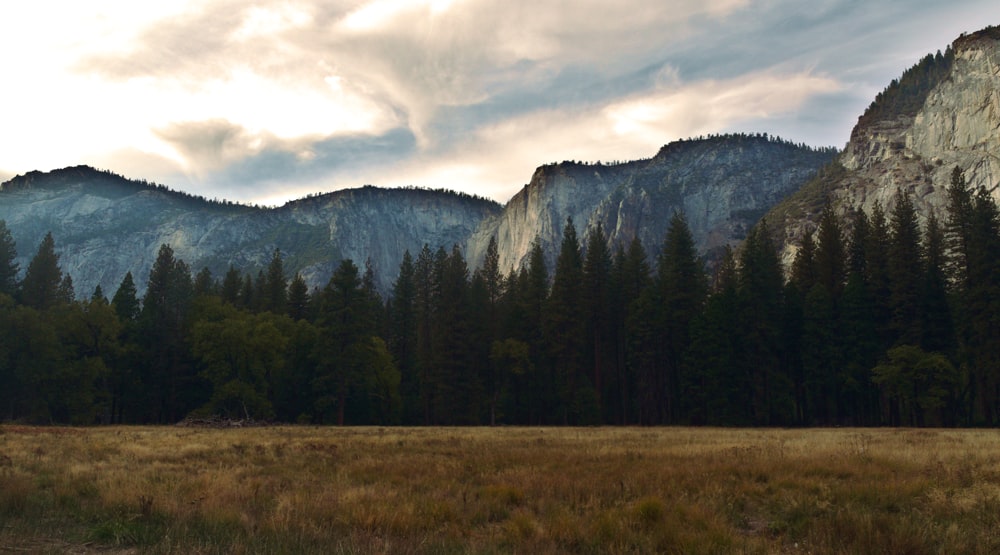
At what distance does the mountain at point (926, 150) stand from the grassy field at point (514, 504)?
103m

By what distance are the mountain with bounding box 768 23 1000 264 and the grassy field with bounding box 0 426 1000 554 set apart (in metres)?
103

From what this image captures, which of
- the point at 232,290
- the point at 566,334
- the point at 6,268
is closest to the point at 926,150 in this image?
the point at 566,334

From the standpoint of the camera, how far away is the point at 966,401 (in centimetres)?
4994

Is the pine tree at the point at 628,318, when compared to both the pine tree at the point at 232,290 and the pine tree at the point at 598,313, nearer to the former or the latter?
the pine tree at the point at 598,313

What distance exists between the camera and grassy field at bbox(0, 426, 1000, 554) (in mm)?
7277

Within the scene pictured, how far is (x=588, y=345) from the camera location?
2410 inches

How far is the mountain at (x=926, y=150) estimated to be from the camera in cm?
10819

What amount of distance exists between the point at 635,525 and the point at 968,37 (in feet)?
553

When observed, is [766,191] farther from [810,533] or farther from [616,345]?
[810,533]

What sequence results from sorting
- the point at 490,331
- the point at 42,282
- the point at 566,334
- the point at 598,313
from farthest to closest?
the point at 490,331 → the point at 42,282 → the point at 598,313 → the point at 566,334

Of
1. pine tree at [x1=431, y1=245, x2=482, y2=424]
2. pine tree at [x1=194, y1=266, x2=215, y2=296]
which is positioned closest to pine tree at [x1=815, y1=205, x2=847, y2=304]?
pine tree at [x1=431, y1=245, x2=482, y2=424]

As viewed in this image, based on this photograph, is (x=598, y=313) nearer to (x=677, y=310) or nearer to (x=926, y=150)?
(x=677, y=310)

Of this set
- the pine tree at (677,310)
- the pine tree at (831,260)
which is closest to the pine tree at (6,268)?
the pine tree at (677,310)

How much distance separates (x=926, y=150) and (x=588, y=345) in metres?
110
